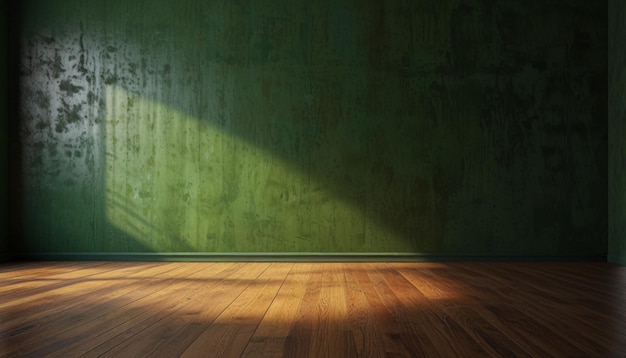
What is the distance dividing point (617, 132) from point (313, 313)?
384cm

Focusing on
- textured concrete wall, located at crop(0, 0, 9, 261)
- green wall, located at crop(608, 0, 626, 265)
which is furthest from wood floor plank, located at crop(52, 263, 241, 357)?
green wall, located at crop(608, 0, 626, 265)

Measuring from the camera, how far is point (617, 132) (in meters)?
5.21

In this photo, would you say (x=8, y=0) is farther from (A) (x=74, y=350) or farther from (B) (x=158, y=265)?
(A) (x=74, y=350)

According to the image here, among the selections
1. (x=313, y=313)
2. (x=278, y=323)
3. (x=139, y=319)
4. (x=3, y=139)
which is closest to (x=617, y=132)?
(x=313, y=313)

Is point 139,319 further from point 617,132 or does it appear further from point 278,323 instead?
point 617,132

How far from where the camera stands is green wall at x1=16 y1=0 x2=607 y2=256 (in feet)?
17.7

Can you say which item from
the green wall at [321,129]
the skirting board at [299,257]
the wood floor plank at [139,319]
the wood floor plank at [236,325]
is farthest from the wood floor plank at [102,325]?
the green wall at [321,129]

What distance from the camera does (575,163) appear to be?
5.41m

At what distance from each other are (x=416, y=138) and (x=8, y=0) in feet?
13.5

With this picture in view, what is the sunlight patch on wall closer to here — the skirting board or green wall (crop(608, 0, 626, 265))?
the skirting board

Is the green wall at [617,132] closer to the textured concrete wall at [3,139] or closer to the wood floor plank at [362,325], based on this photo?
the wood floor plank at [362,325]

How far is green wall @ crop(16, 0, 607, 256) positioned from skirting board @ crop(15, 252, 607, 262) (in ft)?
0.19

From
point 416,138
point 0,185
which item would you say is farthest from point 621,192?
point 0,185

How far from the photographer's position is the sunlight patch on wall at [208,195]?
17.7ft
